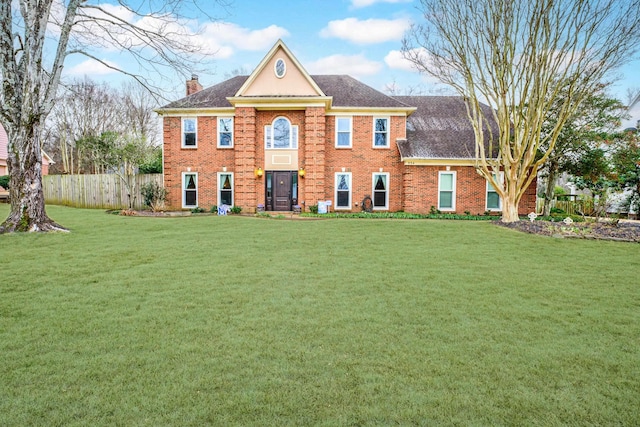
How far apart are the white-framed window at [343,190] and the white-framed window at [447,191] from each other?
4.65m

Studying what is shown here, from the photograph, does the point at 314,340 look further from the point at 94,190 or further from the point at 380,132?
the point at 94,190

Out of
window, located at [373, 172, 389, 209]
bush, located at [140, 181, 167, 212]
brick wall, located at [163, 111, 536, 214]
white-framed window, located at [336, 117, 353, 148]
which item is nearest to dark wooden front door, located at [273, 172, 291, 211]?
brick wall, located at [163, 111, 536, 214]

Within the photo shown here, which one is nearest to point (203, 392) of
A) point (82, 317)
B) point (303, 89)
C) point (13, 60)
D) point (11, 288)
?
point (82, 317)

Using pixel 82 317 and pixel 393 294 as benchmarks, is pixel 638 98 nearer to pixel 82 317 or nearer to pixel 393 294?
pixel 393 294

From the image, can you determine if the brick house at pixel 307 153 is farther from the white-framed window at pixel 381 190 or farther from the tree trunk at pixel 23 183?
the tree trunk at pixel 23 183

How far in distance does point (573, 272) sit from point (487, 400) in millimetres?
5499

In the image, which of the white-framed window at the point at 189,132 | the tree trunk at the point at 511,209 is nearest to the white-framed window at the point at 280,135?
the white-framed window at the point at 189,132

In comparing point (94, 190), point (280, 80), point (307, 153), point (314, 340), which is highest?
point (280, 80)

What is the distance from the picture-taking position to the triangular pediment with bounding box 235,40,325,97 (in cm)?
1766

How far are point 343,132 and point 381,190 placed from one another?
3.62m

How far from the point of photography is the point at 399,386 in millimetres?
2889

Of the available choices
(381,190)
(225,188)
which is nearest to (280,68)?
(225,188)

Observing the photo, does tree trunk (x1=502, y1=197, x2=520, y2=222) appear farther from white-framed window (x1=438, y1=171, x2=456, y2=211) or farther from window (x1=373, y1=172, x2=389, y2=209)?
window (x1=373, y1=172, x2=389, y2=209)

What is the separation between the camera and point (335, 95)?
19.7 metres
